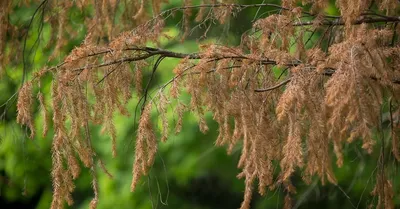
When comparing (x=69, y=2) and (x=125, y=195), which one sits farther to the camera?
(x=125, y=195)

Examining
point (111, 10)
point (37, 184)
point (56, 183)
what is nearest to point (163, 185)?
point (37, 184)

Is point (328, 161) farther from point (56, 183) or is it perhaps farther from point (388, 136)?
point (388, 136)

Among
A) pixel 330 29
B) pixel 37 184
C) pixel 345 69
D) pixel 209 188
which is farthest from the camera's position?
pixel 37 184

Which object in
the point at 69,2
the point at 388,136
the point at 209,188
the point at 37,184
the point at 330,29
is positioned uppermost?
the point at 330,29

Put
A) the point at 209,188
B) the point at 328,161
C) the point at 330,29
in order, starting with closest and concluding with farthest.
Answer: the point at 328,161
the point at 330,29
the point at 209,188

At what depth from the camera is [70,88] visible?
12.1 feet

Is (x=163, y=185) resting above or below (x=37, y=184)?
above

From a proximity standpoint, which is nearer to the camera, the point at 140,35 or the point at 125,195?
the point at 140,35

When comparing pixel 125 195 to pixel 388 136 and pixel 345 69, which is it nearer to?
pixel 388 136

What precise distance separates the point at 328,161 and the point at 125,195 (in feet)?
13.8

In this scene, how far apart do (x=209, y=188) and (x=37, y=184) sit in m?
1.97

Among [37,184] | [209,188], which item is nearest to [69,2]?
[209,188]

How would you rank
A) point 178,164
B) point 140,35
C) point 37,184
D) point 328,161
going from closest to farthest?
point 328,161
point 140,35
point 178,164
point 37,184

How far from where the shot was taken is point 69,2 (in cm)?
585
